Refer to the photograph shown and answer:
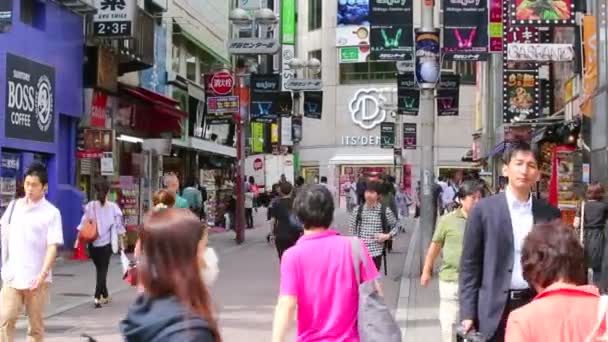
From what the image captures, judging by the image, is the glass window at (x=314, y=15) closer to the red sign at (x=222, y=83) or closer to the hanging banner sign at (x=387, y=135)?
the hanging banner sign at (x=387, y=135)

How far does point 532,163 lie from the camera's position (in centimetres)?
527

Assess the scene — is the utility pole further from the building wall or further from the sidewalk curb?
the building wall

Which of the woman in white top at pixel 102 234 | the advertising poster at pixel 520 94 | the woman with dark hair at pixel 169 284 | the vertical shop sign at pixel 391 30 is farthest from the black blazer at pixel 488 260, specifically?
the advertising poster at pixel 520 94

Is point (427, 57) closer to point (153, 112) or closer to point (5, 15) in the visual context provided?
point (5, 15)

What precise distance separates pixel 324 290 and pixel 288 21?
2085 inches

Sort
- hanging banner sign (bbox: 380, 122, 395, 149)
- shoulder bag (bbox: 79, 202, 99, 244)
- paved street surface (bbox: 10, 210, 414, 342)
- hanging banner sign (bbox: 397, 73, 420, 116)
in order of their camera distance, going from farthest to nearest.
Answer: hanging banner sign (bbox: 380, 122, 395, 149) < hanging banner sign (bbox: 397, 73, 420, 116) < shoulder bag (bbox: 79, 202, 99, 244) < paved street surface (bbox: 10, 210, 414, 342)

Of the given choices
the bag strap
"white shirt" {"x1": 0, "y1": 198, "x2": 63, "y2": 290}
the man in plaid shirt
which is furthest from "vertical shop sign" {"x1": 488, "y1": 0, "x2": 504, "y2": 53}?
the bag strap

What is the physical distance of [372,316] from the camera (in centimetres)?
484

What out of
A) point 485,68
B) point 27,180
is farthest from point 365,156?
point 27,180

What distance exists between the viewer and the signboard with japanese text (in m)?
20.0

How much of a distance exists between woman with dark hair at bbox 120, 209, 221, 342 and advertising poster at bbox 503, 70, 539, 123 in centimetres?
2415

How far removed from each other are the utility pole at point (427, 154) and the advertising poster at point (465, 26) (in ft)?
1.61

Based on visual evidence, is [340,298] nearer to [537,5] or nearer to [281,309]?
[281,309]

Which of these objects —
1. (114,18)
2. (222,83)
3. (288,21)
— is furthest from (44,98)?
(288,21)
